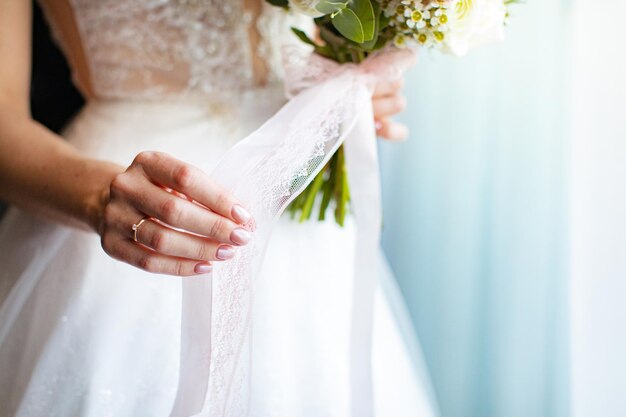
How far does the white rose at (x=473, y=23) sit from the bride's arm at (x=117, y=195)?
1.09ft

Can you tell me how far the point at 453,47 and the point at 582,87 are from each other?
0.47 metres

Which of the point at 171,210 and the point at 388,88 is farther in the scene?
the point at 388,88

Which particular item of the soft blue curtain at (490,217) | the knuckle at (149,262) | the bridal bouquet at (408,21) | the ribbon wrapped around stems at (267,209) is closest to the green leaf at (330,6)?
the bridal bouquet at (408,21)

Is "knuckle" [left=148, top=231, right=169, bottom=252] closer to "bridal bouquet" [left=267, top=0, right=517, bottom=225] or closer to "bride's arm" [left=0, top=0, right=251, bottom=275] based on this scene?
"bride's arm" [left=0, top=0, right=251, bottom=275]

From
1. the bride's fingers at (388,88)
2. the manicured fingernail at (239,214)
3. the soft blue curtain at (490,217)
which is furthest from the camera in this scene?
the soft blue curtain at (490,217)

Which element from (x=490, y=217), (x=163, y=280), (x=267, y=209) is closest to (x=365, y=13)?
(x=267, y=209)

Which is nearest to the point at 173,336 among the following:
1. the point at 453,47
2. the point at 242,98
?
the point at 242,98

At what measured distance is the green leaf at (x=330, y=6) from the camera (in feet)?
2.12

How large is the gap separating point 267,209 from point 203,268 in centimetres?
10

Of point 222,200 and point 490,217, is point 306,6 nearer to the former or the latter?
point 222,200

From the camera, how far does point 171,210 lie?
2.06 feet

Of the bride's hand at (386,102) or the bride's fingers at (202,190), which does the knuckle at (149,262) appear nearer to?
the bride's fingers at (202,190)

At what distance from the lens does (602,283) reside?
1055 mm

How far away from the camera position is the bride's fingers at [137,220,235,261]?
64 cm
